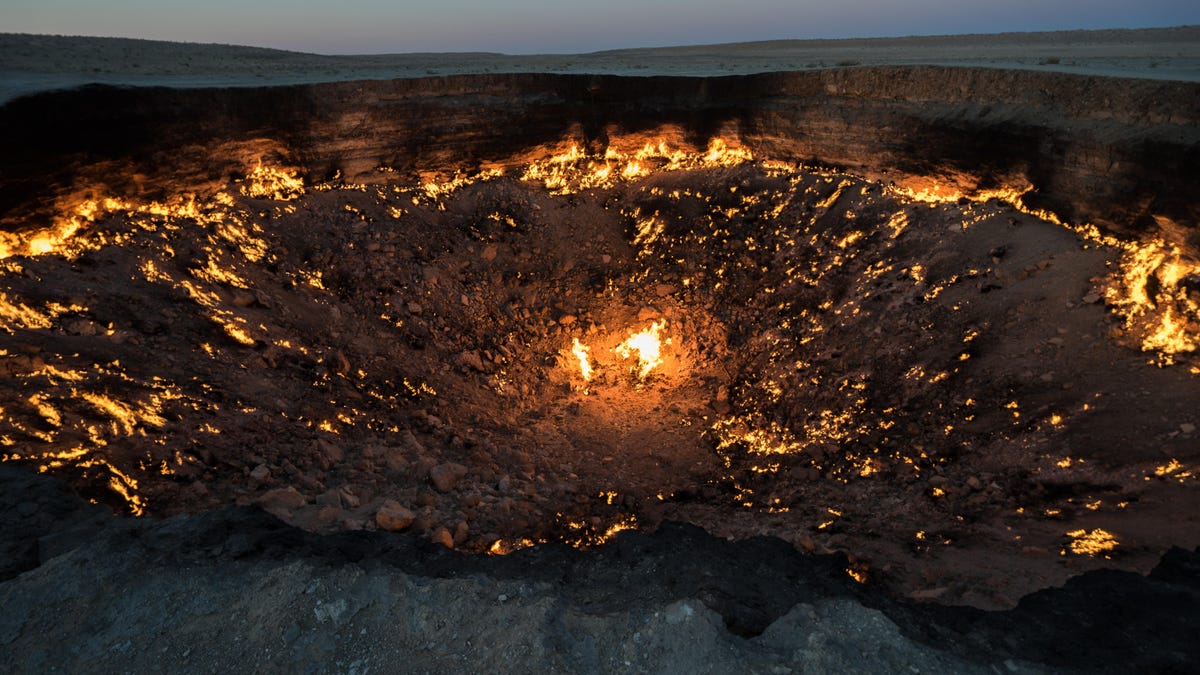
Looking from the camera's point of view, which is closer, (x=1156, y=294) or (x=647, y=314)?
(x=1156, y=294)

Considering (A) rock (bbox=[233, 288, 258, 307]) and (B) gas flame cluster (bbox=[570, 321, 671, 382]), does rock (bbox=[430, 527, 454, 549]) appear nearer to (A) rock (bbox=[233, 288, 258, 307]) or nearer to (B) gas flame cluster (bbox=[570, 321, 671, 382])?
(A) rock (bbox=[233, 288, 258, 307])

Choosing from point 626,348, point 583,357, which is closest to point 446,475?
point 583,357

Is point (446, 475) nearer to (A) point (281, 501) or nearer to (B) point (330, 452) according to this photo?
(B) point (330, 452)

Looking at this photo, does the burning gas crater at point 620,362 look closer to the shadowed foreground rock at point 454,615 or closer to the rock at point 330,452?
the rock at point 330,452

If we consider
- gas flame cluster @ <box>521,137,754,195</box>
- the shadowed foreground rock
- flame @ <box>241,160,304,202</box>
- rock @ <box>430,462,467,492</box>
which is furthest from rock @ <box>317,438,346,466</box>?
gas flame cluster @ <box>521,137,754,195</box>

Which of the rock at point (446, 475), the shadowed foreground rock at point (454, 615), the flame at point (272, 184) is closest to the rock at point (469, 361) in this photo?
the rock at point (446, 475)

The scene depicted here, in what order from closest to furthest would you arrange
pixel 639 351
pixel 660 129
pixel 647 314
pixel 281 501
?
pixel 281 501
pixel 639 351
pixel 647 314
pixel 660 129

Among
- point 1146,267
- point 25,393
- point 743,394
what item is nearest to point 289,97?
point 25,393
